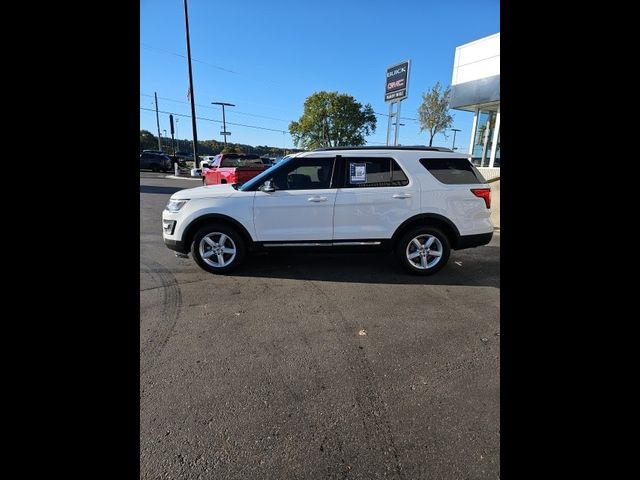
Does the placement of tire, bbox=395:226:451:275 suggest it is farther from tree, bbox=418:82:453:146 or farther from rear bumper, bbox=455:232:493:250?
tree, bbox=418:82:453:146

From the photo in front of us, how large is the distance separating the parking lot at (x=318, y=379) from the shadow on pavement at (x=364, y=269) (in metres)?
0.13

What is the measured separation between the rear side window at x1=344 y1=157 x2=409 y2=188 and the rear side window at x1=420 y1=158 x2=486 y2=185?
0.43 meters

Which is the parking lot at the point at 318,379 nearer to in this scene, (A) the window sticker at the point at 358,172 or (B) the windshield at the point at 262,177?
(B) the windshield at the point at 262,177

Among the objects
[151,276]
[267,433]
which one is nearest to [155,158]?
[151,276]

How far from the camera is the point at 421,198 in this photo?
5.00m

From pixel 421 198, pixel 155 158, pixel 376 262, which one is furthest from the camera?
→ pixel 155 158

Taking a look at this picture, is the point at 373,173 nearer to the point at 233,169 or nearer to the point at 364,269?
the point at 364,269

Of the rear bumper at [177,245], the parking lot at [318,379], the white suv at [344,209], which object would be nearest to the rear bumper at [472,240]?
the white suv at [344,209]

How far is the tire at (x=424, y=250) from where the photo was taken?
5078mm
